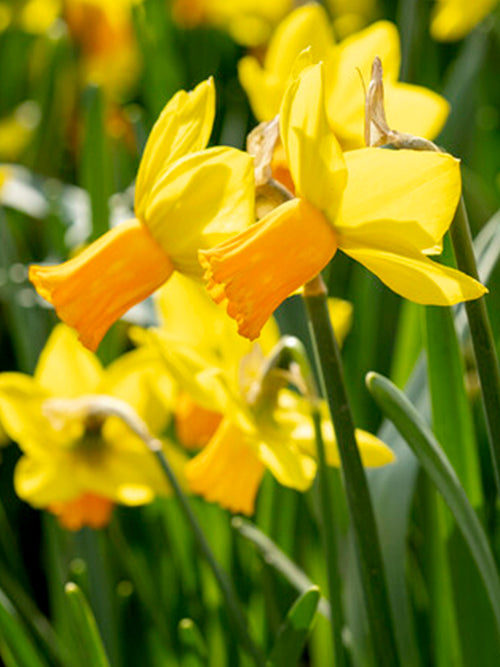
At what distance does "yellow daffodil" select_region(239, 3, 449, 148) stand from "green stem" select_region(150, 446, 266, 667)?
14.6 inches

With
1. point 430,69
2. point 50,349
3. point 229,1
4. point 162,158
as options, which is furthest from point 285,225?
point 229,1

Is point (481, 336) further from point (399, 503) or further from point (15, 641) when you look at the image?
point (15, 641)

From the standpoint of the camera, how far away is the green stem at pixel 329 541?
91 cm

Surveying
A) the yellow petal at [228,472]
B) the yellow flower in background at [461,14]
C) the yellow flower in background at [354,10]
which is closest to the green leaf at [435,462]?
the yellow petal at [228,472]

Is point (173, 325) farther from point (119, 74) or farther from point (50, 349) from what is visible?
point (119, 74)

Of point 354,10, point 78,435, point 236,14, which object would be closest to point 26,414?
point 78,435

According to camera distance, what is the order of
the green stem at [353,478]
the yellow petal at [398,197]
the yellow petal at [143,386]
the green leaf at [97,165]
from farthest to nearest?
the green leaf at [97,165] < the yellow petal at [143,386] < the green stem at [353,478] < the yellow petal at [398,197]

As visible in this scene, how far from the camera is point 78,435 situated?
1.27 metres

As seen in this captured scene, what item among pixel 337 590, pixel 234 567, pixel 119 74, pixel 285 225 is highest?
pixel 119 74

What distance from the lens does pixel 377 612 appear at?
0.85 meters

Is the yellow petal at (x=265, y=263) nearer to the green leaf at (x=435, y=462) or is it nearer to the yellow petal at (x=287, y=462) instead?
the green leaf at (x=435, y=462)

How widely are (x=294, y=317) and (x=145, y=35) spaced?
0.80 meters

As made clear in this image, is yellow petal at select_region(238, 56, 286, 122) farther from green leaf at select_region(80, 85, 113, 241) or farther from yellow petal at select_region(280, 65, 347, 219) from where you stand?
yellow petal at select_region(280, 65, 347, 219)

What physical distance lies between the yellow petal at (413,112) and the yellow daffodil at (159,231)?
0.31 metres
